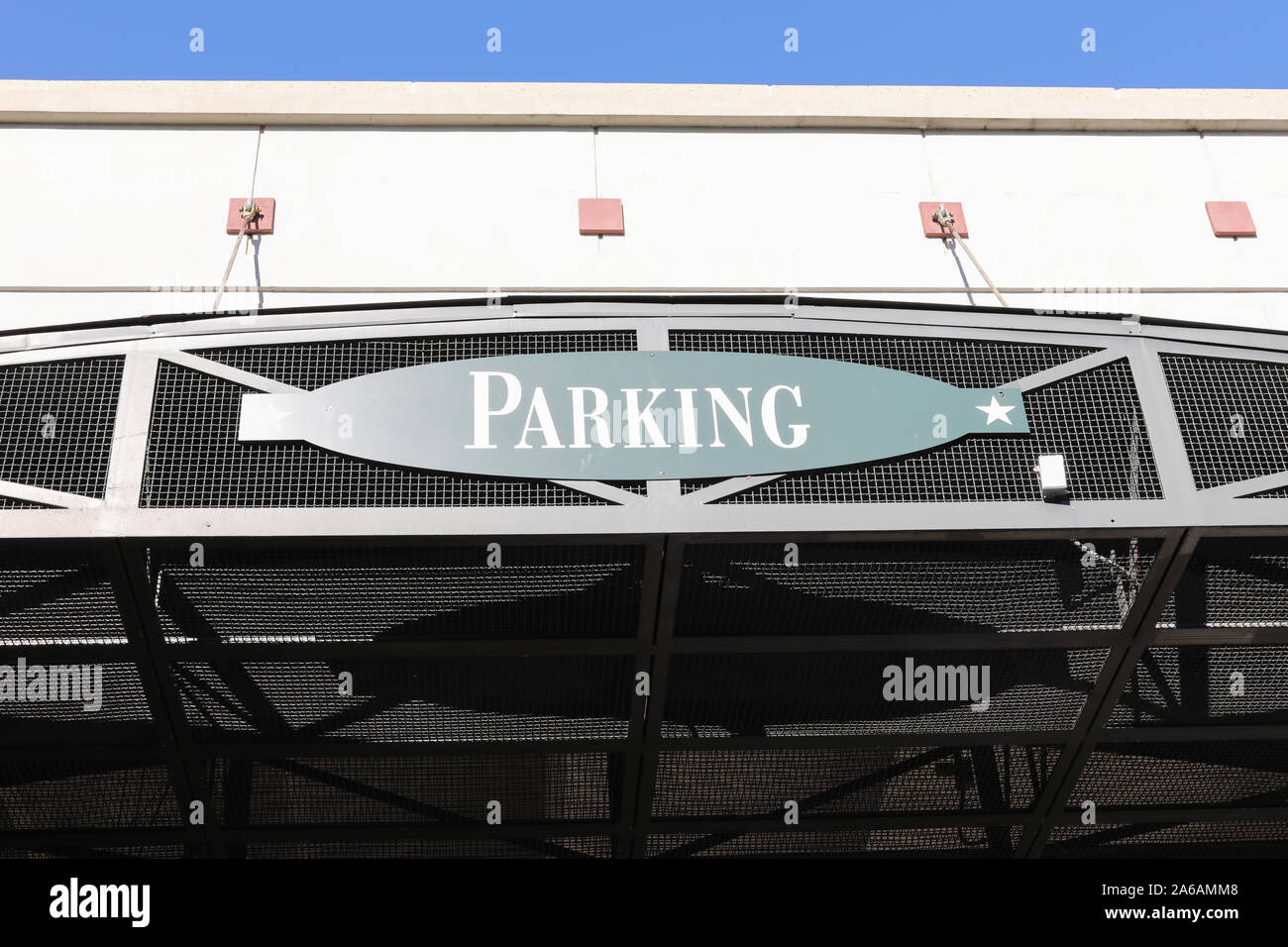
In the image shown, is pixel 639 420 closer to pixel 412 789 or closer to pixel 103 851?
pixel 412 789

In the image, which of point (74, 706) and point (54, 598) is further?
point (74, 706)

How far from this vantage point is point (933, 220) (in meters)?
13.9

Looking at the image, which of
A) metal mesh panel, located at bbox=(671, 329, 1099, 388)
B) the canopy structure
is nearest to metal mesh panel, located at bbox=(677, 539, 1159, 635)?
the canopy structure

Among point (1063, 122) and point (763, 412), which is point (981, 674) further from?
point (1063, 122)

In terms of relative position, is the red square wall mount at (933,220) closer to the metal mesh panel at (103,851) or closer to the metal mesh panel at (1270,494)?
the metal mesh panel at (1270,494)

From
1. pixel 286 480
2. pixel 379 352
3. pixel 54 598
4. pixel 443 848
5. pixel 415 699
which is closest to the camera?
pixel 286 480

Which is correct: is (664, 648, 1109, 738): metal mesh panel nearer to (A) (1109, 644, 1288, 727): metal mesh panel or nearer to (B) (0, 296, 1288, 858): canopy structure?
(B) (0, 296, 1288, 858): canopy structure

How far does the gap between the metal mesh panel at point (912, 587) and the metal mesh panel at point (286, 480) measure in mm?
1224

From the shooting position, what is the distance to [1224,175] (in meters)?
14.5

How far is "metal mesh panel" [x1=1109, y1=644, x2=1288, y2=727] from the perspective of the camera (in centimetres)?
1040

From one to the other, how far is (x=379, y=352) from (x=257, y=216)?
4.50 meters

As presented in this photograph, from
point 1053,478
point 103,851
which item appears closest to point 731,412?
point 1053,478

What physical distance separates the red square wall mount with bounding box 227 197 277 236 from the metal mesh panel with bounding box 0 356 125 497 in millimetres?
4055
